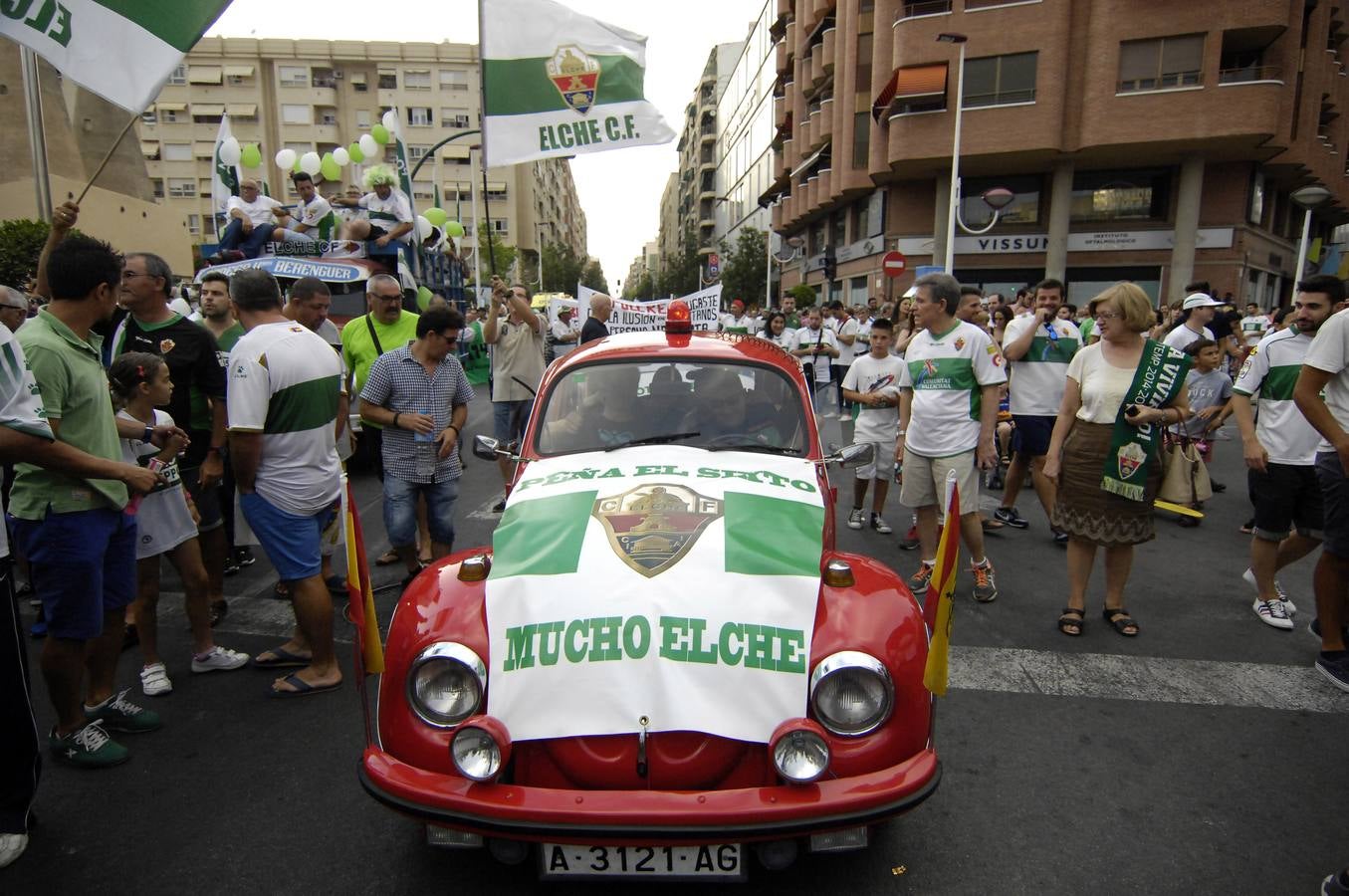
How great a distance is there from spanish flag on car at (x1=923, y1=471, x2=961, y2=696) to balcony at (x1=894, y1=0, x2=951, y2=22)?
98.6 ft

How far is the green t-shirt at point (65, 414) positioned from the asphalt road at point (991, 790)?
1.12 metres

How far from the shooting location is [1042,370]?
6520mm

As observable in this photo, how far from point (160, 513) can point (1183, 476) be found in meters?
6.05

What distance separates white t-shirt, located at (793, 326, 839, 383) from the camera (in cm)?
1199

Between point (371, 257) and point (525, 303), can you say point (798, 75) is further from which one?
point (525, 303)

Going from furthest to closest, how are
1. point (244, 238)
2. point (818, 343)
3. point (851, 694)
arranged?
point (818, 343)
point (244, 238)
point (851, 694)

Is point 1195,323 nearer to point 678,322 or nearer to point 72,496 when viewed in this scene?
point 678,322

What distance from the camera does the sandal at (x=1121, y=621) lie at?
14.5 feet

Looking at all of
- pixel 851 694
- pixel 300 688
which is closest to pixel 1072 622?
pixel 851 694

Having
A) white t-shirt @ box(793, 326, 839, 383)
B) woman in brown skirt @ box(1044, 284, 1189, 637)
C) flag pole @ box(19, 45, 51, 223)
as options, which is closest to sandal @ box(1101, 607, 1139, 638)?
woman in brown skirt @ box(1044, 284, 1189, 637)

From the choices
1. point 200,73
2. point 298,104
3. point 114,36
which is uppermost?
point 200,73

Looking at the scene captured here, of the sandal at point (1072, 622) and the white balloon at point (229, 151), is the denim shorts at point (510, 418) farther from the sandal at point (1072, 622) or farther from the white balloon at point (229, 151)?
the white balloon at point (229, 151)

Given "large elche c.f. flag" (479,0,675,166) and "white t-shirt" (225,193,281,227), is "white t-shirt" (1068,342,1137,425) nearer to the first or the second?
"large elche c.f. flag" (479,0,675,166)

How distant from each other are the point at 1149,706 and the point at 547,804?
3.05 meters
